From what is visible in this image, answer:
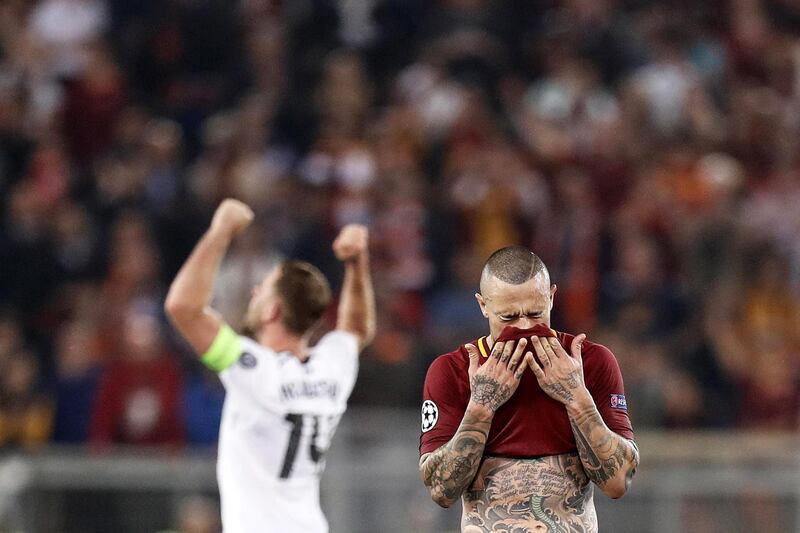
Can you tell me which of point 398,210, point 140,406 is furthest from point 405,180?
point 140,406

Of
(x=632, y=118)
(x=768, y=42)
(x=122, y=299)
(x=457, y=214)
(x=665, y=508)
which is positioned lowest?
(x=665, y=508)

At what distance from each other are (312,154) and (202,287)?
8.85m

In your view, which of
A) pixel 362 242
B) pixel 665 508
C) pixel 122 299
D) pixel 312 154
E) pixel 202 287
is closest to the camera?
pixel 202 287

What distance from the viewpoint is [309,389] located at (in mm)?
6453

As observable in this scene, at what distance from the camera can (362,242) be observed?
675cm

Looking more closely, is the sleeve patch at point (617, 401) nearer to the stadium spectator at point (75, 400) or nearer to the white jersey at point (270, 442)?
the white jersey at point (270, 442)

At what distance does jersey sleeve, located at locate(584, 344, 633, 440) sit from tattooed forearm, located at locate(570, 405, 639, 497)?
0.36ft

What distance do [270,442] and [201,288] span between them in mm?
781

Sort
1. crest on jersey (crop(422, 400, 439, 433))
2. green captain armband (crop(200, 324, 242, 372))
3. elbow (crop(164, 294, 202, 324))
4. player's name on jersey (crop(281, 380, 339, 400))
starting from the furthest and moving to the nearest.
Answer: player's name on jersey (crop(281, 380, 339, 400)) < green captain armband (crop(200, 324, 242, 372)) < elbow (crop(164, 294, 202, 324)) < crest on jersey (crop(422, 400, 439, 433))

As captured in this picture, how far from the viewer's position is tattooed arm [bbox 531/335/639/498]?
4.68 m

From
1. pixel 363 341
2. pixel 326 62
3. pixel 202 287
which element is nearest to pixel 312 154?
pixel 326 62

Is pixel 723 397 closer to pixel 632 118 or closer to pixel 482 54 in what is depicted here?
pixel 632 118

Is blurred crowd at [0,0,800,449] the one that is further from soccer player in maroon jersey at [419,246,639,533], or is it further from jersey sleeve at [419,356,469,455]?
soccer player in maroon jersey at [419,246,639,533]

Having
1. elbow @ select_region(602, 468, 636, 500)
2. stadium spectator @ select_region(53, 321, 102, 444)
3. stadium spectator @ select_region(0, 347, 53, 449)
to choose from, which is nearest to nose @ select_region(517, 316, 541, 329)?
elbow @ select_region(602, 468, 636, 500)
